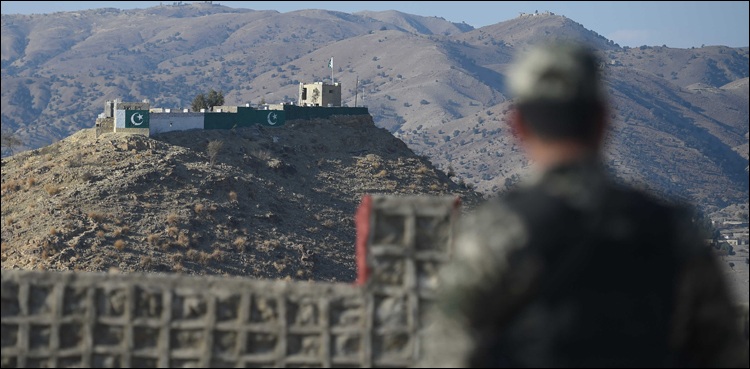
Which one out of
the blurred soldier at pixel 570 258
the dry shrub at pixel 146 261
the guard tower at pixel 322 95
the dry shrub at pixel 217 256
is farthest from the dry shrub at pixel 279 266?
the blurred soldier at pixel 570 258

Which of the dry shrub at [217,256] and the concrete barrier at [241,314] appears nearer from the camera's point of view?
the concrete barrier at [241,314]

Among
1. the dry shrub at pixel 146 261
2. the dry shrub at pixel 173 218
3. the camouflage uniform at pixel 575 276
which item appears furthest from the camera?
the dry shrub at pixel 173 218

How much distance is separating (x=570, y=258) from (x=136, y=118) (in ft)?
125

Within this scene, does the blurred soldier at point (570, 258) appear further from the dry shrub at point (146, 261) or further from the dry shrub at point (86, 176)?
the dry shrub at point (86, 176)

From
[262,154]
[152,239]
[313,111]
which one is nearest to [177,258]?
[152,239]

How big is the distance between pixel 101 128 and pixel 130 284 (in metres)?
36.2

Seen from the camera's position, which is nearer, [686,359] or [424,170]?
[686,359]

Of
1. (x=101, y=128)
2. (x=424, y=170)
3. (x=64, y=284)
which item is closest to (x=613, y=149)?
(x=424, y=170)

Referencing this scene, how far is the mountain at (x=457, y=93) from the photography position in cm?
11375

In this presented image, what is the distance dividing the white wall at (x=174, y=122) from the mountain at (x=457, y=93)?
58696 mm

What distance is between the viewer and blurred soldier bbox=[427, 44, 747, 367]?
3.29 m

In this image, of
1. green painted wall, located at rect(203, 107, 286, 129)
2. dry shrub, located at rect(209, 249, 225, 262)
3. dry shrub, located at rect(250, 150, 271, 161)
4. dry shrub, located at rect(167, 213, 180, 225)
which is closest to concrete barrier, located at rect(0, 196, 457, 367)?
dry shrub, located at rect(209, 249, 225, 262)

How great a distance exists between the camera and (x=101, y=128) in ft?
136

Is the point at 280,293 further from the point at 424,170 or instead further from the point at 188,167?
the point at 424,170
